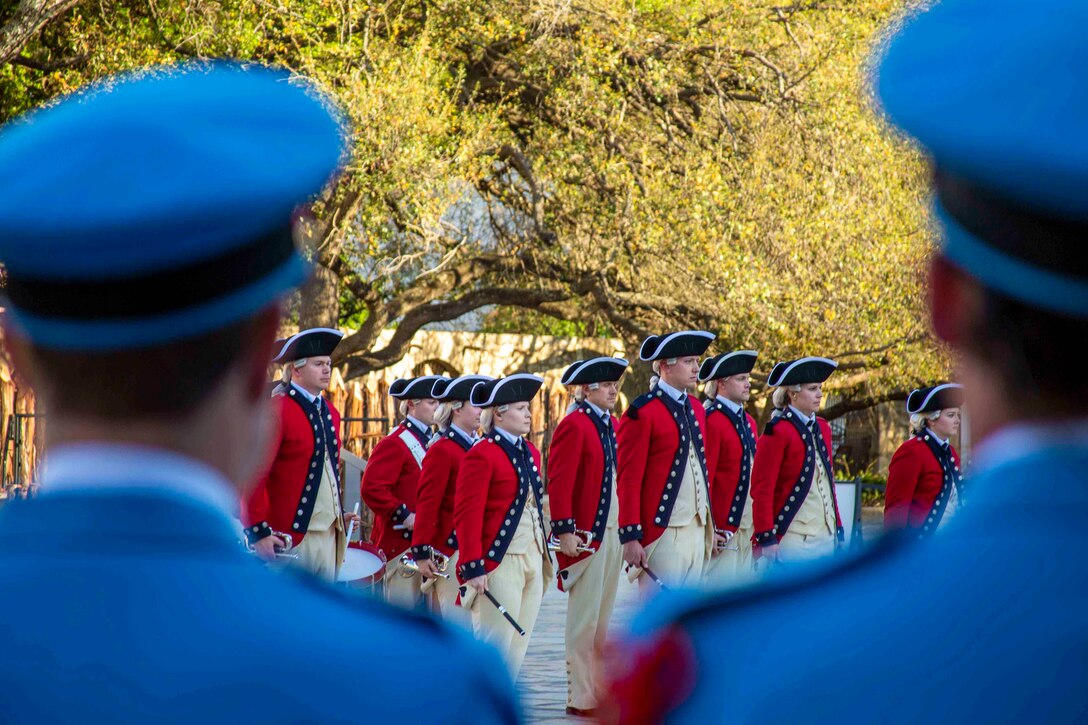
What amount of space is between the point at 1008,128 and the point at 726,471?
9.00m

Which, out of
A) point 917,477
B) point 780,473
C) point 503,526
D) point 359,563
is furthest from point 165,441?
point 917,477

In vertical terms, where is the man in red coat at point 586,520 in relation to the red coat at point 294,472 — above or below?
below

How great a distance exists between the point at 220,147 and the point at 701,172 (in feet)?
50.0

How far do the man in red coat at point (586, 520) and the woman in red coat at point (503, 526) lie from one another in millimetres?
194

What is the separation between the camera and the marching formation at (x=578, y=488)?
8.00m

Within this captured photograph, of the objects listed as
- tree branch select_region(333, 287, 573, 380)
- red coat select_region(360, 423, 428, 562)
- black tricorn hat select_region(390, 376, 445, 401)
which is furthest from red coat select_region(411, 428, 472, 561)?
tree branch select_region(333, 287, 573, 380)

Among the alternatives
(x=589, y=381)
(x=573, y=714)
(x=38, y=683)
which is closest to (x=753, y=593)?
(x=38, y=683)

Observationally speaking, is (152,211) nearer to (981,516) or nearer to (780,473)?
(981,516)

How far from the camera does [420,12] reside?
16734 mm

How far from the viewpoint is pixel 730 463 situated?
400 inches

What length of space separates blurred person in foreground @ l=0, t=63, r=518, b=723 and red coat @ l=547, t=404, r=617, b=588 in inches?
285

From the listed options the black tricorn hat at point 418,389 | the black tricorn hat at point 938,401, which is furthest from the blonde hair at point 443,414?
the black tricorn hat at point 938,401

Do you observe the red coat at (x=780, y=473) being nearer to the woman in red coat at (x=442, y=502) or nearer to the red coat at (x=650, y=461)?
the red coat at (x=650, y=461)

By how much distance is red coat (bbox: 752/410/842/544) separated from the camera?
9836 millimetres
